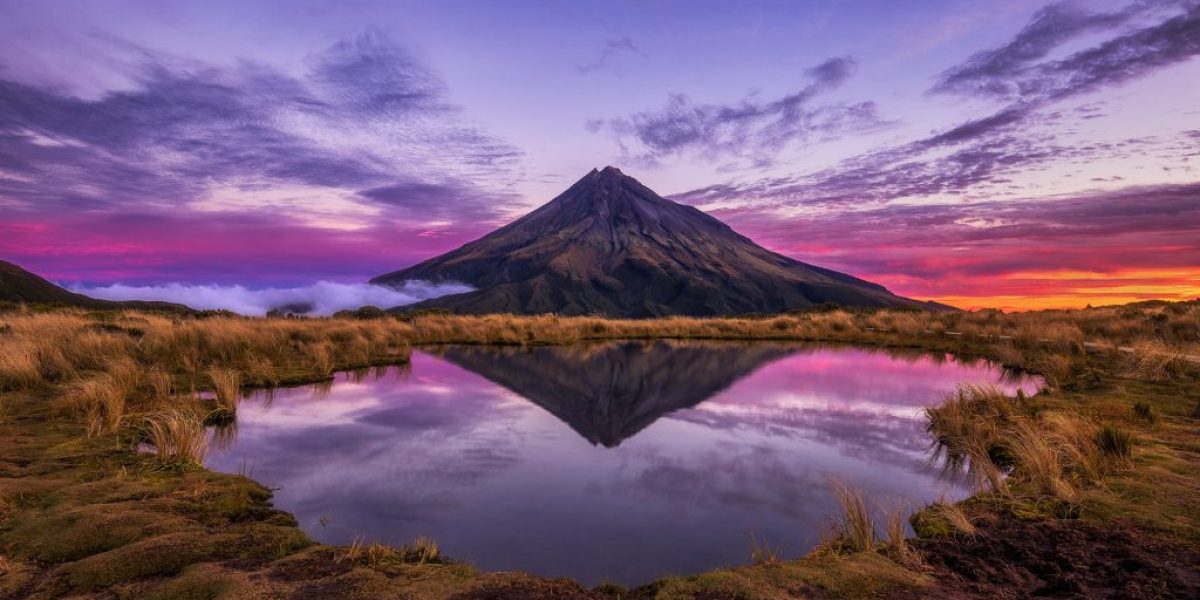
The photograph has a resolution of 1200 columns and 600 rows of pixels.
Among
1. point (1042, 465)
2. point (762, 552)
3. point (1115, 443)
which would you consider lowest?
point (762, 552)

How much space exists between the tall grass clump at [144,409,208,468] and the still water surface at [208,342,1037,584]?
36cm

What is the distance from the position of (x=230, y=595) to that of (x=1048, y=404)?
14.1m

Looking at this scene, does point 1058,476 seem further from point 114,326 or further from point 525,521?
point 114,326

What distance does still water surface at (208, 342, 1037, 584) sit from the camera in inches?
237

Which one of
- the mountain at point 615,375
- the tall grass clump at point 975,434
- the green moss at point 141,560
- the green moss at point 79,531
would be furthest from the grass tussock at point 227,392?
the tall grass clump at point 975,434

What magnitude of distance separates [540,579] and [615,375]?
13.6m

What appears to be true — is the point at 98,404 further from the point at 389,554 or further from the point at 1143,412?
the point at 1143,412

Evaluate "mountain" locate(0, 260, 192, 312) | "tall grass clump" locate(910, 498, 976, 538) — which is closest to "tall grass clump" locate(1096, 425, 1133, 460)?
"tall grass clump" locate(910, 498, 976, 538)

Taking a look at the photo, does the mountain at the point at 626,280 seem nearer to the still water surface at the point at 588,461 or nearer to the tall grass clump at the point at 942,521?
the still water surface at the point at 588,461

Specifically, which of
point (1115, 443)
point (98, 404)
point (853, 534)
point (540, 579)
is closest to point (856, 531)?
point (853, 534)

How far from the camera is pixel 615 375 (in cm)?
1841

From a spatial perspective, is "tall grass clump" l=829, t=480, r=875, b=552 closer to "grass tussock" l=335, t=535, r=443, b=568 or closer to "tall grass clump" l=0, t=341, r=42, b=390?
"grass tussock" l=335, t=535, r=443, b=568

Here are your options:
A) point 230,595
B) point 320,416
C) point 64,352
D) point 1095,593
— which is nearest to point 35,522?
point 230,595

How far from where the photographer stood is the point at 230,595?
4234 millimetres
